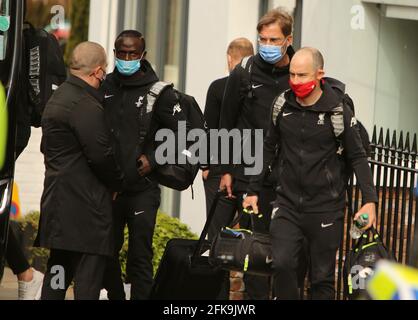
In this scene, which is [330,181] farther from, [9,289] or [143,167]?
[9,289]

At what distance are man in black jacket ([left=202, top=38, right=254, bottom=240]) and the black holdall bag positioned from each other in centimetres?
114

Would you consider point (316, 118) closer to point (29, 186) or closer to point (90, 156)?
point (90, 156)

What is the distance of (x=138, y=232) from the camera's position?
380 inches

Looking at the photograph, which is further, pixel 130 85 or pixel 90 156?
pixel 130 85

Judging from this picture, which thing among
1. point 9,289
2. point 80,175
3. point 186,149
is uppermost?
point 186,149

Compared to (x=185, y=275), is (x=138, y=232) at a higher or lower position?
higher

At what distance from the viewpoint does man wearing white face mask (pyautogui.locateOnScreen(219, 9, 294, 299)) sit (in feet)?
30.9

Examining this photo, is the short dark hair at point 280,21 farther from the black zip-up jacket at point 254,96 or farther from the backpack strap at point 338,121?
the backpack strap at point 338,121

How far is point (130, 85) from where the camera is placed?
A: 9578 mm

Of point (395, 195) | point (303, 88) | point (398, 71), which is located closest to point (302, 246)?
point (303, 88)

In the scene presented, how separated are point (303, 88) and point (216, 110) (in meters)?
1.97

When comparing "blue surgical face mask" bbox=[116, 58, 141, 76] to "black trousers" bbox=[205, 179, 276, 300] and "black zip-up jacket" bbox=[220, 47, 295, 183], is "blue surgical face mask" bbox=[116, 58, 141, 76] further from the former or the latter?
"black trousers" bbox=[205, 179, 276, 300]
